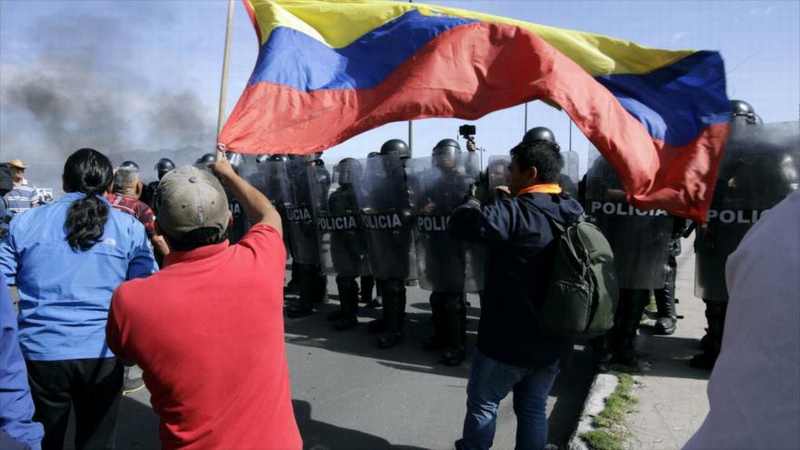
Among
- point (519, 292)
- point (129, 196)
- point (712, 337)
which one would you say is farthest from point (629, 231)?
point (129, 196)

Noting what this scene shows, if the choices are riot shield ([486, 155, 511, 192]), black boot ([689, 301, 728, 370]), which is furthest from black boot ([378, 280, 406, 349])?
black boot ([689, 301, 728, 370])

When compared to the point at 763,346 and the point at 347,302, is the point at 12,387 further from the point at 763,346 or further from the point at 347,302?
the point at 347,302

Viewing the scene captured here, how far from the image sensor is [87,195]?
2.55 meters

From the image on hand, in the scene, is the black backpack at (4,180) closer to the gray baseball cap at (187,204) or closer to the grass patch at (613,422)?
the gray baseball cap at (187,204)

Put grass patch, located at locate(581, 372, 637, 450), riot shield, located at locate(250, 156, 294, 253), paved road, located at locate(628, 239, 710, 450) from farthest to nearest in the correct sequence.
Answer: riot shield, located at locate(250, 156, 294, 253)
paved road, located at locate(628, 239, 710, 450)
grass patch, located at locate(581, 372, 637, 450)

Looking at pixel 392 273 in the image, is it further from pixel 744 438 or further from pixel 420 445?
pixel 744 438

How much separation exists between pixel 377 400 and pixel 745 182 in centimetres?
330

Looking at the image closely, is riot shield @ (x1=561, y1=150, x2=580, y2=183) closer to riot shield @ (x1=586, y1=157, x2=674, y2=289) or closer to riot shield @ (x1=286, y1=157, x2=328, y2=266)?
riot shield @ (x1=586, y1=157, x2=674, y2=289)

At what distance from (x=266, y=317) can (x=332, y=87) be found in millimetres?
2581

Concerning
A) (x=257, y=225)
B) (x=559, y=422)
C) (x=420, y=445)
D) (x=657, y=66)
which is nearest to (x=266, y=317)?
(x=257, y=225)

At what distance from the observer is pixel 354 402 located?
4.16 m

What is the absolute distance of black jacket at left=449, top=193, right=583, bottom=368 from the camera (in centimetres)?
254

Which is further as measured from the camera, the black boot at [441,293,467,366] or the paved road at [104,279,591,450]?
the black boot at [441,293,467,366]

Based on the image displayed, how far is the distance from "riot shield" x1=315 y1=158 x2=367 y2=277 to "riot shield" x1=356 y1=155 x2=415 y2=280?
0.24m
